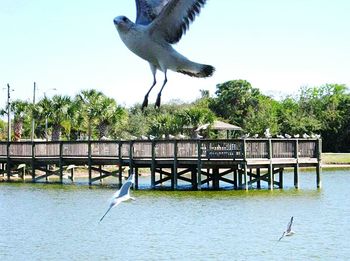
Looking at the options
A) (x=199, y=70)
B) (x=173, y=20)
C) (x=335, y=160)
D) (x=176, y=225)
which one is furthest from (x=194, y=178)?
(x=173, y=20)

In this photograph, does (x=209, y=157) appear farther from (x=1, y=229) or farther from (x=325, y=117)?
(x=325, y=117)

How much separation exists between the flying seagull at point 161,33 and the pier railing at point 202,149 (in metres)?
32.3

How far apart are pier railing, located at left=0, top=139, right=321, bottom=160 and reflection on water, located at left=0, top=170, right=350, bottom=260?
5.70ft

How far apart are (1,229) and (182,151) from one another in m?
12.6

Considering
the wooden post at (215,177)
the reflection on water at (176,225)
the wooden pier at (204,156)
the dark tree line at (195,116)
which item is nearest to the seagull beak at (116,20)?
the reflection on water at (176,225)

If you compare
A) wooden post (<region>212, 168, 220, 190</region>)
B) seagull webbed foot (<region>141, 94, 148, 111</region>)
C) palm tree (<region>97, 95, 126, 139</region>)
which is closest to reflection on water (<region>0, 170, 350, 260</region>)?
wooden post (<region>212, 168, 220, 190</region>)

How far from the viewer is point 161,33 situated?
285 centimetres

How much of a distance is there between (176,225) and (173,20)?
2331 centimetres

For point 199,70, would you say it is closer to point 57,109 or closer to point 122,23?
point 122,23

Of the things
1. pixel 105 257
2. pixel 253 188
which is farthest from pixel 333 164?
pixel 105 257

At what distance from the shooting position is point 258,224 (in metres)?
26.2

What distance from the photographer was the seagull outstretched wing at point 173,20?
2793mm

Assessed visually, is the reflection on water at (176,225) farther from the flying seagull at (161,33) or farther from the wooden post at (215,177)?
the flying seagull at (161,33)

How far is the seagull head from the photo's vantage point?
2.67 metres
